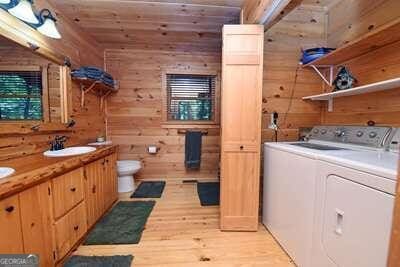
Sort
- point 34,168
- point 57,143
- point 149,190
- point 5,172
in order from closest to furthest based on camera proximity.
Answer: point 5,172 → point 34,168 → point 57,143 → point 149,190

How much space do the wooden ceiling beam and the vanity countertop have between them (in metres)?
1.78

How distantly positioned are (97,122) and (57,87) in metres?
1.01

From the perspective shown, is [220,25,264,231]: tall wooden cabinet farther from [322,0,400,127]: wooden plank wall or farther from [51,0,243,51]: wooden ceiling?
[322,0,400,127]: wooden plank wall

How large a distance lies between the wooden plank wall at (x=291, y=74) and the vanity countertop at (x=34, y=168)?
176 centimetres

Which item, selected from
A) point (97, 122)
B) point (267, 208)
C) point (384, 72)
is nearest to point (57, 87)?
point (97, 122)

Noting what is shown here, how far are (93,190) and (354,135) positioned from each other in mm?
2257

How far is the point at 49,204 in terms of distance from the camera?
4.18ft

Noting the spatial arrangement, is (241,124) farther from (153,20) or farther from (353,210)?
(153,20)

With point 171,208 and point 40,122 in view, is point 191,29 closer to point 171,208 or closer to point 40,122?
point 40,122

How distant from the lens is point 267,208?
1.93m

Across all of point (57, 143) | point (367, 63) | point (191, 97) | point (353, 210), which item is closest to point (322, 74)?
point (367, 63)

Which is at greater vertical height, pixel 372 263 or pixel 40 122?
pixel 40 122

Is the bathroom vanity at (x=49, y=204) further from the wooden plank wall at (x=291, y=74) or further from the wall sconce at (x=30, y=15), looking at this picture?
the wooden plank wall at (x=291, y=74)

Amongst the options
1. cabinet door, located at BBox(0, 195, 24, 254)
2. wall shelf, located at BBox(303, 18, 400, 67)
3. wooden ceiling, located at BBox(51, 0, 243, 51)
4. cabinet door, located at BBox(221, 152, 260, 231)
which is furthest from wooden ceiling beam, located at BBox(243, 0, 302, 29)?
cabinet door, located at BBox(0, 195, 24, 254)
